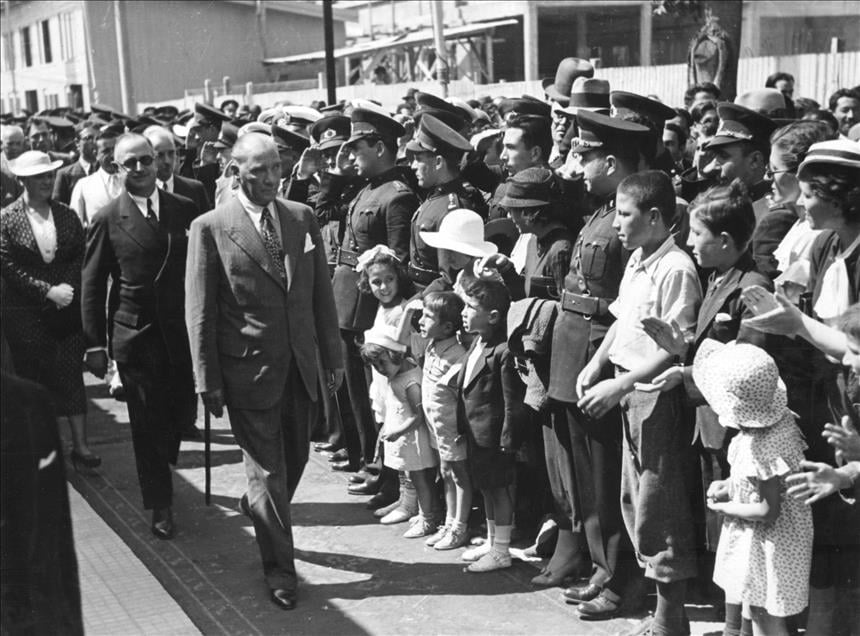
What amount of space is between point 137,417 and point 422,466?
1610 mm

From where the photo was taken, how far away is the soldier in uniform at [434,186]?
579 cm

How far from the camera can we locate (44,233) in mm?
6953

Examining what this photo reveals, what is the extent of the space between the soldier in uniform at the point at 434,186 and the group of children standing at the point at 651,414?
305mm

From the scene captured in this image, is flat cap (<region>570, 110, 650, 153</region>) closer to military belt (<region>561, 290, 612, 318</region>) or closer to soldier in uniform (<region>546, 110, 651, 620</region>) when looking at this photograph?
soldier in uniform (<region>546, 110, 651, 620</region>)

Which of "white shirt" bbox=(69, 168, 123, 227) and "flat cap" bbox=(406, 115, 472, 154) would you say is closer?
"flat cap" bbox=(406, 115, 472, 154)

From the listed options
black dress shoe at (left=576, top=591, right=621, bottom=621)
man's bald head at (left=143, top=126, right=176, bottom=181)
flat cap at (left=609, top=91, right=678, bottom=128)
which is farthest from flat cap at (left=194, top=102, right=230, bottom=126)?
black dress shoe at (left=576, top=591, right=621, bottom=621)

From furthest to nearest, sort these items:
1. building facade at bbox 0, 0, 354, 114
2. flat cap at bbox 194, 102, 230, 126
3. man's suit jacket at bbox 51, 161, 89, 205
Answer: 1. building facade at bbox 0, 0, 354, 114
2. man's suit jacket at bbox 51, 161, 89, 205
3. flat cap at bbox 194, 102, 230, 126

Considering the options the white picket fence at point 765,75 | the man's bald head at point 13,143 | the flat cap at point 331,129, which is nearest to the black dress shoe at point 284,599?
the flat cap at point 331,129

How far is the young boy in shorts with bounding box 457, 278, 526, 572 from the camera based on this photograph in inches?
197

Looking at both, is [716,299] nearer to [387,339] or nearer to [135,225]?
[387,339]

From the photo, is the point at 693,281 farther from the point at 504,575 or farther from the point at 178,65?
the point at 178,65

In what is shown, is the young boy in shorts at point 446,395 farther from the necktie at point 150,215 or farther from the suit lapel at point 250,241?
the necktie at point 150,215

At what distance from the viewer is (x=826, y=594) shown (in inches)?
149

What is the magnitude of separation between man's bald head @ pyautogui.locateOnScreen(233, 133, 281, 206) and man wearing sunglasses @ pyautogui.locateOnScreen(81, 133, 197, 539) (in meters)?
1.17
